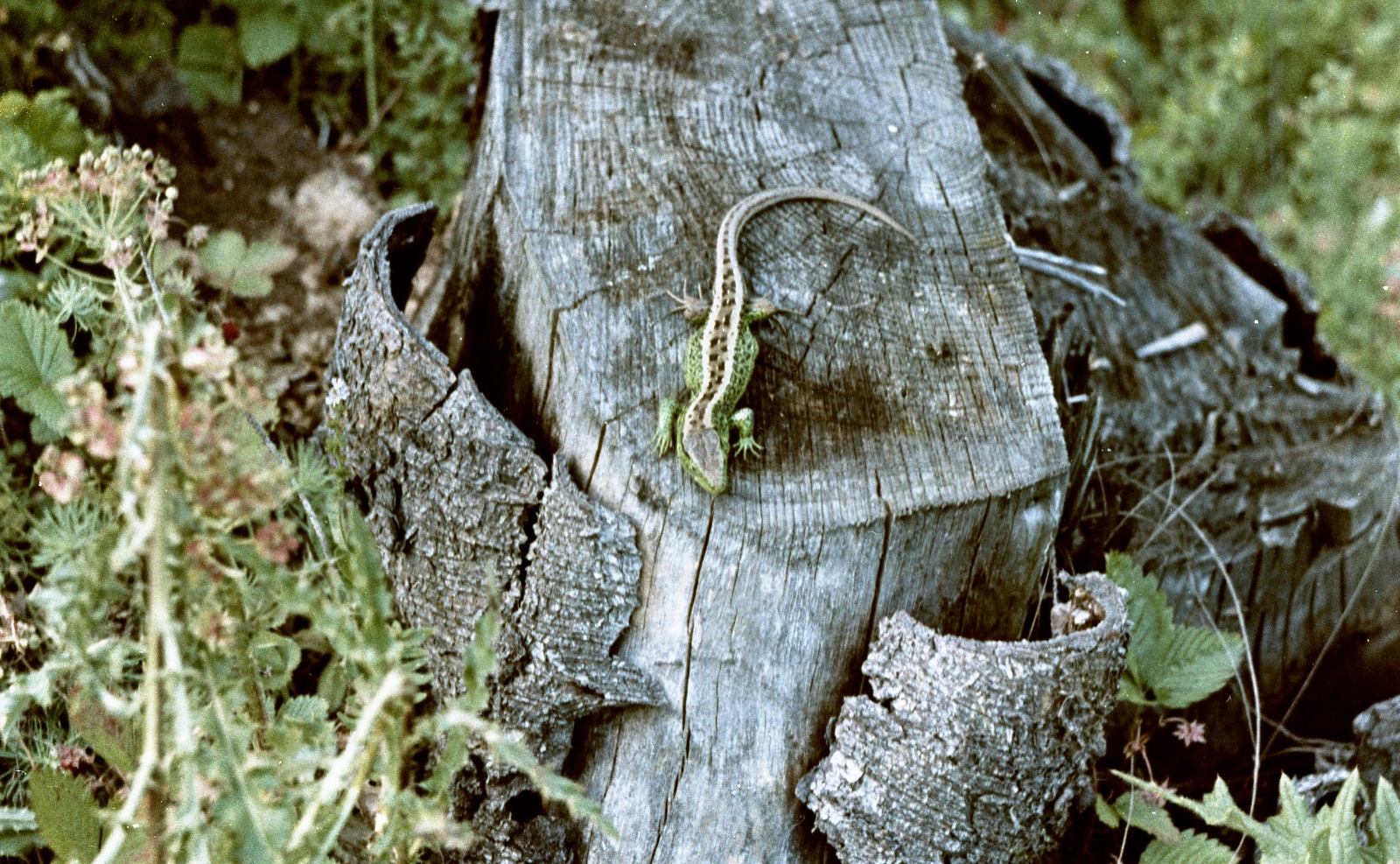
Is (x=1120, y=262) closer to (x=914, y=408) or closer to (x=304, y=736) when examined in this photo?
(x=914, y=408)

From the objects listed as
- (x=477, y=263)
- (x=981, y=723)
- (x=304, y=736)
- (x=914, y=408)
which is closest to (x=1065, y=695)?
(x=981, y=723)

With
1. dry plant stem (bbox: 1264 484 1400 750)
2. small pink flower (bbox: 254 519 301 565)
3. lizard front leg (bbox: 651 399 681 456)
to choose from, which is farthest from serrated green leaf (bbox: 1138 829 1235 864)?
small pink flower (bbox: 254 519 301 565)

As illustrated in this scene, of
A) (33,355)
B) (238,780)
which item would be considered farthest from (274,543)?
(33,355)

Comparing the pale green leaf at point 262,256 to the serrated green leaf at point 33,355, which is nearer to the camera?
the serrated green leaf at point 33,355

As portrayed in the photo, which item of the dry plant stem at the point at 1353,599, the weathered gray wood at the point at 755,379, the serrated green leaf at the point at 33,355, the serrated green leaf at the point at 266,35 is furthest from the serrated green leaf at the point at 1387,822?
the serrated green leaf at the point at 266,35

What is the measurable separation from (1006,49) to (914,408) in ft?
9.06

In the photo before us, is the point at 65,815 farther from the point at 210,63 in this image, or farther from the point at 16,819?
the point at 210,63

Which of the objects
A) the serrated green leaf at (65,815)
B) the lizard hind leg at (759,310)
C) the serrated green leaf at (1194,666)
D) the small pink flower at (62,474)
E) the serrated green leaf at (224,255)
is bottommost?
the serrated green leaf at (1194,666)

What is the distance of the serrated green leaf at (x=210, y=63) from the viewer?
4.74 m

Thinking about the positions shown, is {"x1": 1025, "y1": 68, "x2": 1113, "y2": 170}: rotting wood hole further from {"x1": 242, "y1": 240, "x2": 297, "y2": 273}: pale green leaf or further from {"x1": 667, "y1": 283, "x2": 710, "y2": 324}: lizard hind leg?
{"x1": 242, "y1": 240, "x2": 297, "y2": 273}: pale green leaf

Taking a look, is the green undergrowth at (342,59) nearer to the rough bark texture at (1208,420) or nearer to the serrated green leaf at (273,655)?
the rough bark texture at (1208,420)

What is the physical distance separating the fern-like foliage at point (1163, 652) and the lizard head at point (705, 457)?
4.31 feet

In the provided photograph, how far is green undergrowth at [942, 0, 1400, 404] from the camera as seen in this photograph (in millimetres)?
5715

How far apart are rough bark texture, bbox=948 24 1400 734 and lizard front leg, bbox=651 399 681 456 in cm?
123
